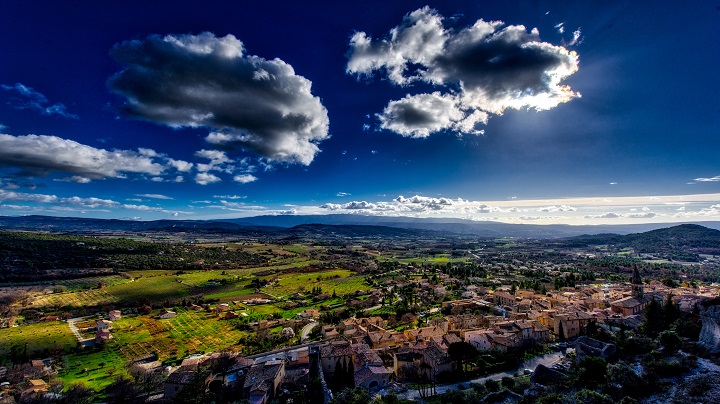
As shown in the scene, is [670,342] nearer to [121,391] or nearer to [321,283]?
[121,391]

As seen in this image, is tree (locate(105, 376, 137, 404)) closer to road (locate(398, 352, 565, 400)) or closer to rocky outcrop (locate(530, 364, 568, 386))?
road (locate(398, 352, 565, 400))

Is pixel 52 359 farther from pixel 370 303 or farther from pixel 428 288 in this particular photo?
pixel 428 288


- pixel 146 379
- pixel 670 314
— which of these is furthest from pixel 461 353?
pixel 146 379

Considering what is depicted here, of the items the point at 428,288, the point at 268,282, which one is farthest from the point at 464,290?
the point at 268,282

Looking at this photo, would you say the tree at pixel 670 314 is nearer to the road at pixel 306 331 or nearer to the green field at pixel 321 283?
the road at pixel 306 331

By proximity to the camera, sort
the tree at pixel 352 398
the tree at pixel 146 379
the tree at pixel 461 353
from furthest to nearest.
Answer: the tree at pixel 146 379 → the tree at pixel 461 353 → the tree at pixel 352 398

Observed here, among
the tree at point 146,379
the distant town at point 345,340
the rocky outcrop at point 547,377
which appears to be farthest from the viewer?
the tree at point 146,379

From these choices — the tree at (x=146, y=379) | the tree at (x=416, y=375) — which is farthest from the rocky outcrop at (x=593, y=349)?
the tree at (x=146, y=379)
